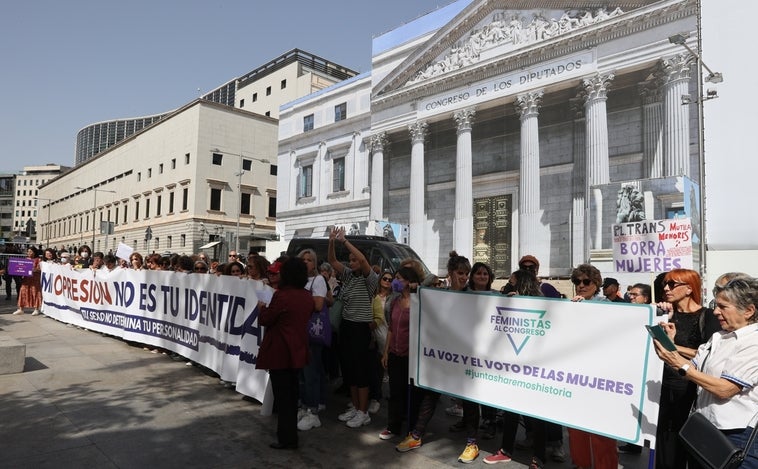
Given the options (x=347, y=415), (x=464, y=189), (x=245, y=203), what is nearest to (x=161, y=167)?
(x=245, y=203)

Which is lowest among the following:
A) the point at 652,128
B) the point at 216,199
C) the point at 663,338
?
the point at 663,338

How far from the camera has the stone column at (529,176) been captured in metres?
20.9

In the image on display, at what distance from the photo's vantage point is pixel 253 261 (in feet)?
21.2

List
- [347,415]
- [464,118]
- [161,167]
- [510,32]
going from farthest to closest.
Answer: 1. [161,167]
2. [464,118]
3. [510,32]
4. [347,415]

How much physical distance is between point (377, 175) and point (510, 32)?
34.2ft

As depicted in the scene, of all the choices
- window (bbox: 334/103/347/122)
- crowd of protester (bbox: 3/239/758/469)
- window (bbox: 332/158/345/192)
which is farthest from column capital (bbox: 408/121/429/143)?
crowd of protester (bbox: 3/239/758/469)

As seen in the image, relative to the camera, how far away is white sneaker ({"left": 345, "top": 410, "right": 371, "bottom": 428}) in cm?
513

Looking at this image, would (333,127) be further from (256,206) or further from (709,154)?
(256,206)

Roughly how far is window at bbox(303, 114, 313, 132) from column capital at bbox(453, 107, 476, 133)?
1343cm

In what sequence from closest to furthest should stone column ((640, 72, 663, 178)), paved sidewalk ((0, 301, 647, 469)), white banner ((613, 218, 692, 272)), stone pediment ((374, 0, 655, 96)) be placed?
paved sidewalk ((0, 301, 647, 469)), white banner ((613, 218, 692, 272)), stone column ((640, 72, 663, 178)), stone pediment ((374, 0, 655, 96))

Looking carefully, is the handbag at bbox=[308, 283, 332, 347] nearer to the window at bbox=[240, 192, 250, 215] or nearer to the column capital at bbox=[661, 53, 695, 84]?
the column capital at bbox=[661, 53, 695, 84]

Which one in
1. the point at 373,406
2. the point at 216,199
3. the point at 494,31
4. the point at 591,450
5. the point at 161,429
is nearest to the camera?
the point at 591,450

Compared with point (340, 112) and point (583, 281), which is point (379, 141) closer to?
point (340, 112)

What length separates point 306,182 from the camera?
33.9 m
